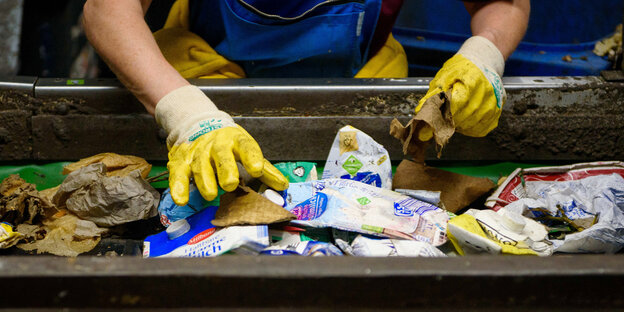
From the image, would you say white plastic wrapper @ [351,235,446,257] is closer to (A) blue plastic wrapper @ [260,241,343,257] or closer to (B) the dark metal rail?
(A) blue plastic wrapper @ [260,241,343,257]

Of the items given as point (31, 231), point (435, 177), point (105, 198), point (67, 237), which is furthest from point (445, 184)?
point (31, 231)

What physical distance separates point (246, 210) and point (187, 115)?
15.0 inches

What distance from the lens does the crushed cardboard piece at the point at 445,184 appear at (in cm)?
170

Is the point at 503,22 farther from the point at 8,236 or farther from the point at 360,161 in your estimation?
the point at 8,236

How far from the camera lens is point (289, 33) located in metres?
2.07

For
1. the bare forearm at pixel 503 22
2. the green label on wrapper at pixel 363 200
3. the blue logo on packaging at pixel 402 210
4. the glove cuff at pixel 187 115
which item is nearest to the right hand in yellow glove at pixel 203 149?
the glove cuff at pixel 187 115

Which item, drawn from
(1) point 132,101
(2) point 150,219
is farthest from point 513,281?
(1) point 132,101

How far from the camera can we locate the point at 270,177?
145cm

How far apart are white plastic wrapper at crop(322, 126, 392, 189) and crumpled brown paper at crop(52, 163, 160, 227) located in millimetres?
595

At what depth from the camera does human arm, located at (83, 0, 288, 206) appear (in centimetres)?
133

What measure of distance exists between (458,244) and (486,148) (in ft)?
2.48

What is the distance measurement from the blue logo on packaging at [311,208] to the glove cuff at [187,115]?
0.31m

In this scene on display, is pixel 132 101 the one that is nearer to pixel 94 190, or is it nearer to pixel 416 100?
pixel 94 190

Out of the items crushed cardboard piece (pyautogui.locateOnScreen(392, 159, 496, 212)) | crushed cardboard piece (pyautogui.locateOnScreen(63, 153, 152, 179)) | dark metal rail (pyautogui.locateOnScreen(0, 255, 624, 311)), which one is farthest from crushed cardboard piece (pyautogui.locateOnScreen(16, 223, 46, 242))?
crushed cardboard piece (pyautogui.locateOnScreen(392, 159, 496, 212))
